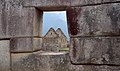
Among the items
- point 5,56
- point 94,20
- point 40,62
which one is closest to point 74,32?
point 94,20

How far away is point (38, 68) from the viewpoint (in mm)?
4141

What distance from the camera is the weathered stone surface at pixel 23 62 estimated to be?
4.19 meters

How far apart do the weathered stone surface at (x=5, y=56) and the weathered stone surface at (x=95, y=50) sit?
1.29 meters

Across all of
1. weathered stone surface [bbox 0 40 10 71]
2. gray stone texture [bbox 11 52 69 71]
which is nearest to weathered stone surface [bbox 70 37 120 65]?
gray stone texture [bbox 11 52 69 71]

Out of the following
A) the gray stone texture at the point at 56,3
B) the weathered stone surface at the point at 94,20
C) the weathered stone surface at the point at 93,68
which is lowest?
the weathered stone surface at the point at 93,68

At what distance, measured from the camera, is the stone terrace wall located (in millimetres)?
3777

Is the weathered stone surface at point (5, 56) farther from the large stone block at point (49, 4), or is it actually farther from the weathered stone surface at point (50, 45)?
the weathered stone surface at point (50, 45)

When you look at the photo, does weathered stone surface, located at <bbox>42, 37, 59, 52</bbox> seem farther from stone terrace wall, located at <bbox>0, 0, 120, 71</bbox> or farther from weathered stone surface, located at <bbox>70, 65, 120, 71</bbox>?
weathered stone surface, located at <bbox>70, 65, 120, 71</bbox>

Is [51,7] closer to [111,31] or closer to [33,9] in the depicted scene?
[33,9]

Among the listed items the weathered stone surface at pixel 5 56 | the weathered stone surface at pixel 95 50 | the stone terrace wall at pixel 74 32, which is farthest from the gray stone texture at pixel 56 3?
the weathered stone surface at pixel 5 56

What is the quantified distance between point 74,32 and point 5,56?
1.47 meters

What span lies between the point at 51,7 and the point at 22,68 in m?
1.31

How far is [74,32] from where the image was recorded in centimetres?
398

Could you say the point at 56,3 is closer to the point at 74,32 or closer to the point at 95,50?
the point at 74,32
